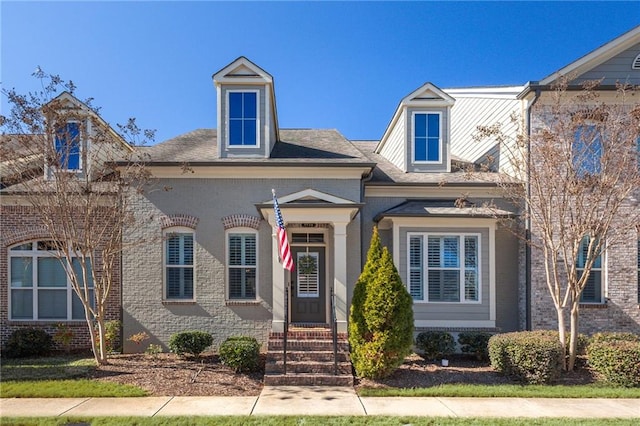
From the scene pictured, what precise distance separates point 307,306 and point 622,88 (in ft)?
31.4

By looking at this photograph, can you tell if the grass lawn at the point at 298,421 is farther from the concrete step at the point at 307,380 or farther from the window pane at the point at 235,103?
the window pane at the point at 235,103

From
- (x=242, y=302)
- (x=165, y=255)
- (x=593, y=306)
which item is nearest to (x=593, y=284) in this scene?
(x=593, y=306)

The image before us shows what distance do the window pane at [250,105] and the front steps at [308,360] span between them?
19.3 ft

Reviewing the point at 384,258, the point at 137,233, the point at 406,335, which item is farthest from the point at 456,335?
the point at 137,233

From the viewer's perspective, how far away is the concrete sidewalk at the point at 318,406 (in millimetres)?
6844

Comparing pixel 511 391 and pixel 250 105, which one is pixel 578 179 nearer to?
pixel 511 391

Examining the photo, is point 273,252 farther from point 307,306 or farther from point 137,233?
point 137,233

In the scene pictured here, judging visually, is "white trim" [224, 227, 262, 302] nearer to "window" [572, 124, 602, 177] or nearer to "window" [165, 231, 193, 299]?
"window" [165, 231, 193, 299]

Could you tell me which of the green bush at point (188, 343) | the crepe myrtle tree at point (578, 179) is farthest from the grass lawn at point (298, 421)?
the green bush at point (188, 343)

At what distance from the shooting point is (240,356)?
29.2ft

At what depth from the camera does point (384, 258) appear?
29.0ft

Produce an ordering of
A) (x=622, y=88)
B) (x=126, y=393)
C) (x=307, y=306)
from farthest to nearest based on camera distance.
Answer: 1. (x=307, y=306)
2. (x=622, y=88)
3. (x=126, y=393)

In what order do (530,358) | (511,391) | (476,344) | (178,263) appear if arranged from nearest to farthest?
1. (511,391)
2. (530,358)
3. (476,344)
4. (178,263)

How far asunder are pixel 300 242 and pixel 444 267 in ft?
13.2
